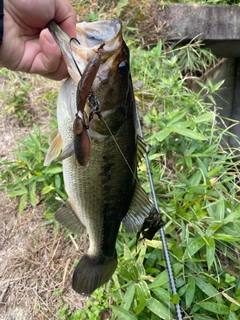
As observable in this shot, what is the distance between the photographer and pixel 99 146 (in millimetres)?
1415

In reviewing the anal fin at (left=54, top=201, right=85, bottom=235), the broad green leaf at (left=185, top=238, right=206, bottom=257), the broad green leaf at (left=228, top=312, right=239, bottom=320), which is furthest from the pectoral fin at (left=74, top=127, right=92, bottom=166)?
the broad green leaf at (left=228, top=312, right=239, bottom=320)

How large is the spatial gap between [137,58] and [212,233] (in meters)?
2.32

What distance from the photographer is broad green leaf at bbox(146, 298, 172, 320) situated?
5.74 feet

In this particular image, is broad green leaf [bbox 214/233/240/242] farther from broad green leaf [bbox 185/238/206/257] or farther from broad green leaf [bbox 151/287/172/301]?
broad green leaf [bbox 151/287/172/301]

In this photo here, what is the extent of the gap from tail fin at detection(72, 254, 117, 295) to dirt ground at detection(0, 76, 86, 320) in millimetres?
529

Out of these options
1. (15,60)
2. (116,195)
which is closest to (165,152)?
(116,195)

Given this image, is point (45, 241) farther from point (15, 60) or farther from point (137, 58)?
point (137, 58)

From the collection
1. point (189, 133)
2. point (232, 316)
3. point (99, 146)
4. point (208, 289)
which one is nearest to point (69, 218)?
point (99, 146)

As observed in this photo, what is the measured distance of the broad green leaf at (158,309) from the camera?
1.75m

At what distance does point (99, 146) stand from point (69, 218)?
1.88ft

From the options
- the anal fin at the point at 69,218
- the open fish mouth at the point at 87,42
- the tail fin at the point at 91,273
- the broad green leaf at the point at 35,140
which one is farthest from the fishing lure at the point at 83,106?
the broad green leaf at the point at 35,140

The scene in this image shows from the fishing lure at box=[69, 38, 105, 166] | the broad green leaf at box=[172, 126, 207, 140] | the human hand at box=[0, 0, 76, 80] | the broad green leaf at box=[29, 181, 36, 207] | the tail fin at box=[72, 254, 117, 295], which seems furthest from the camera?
the broad green leaf at box=[172, 126, 207, 140]

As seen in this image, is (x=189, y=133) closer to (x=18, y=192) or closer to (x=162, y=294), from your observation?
(x=162, y=294)

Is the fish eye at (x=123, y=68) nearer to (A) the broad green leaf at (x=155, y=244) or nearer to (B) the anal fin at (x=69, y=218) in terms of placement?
(B) the anal fin at (x=69, y=218)
